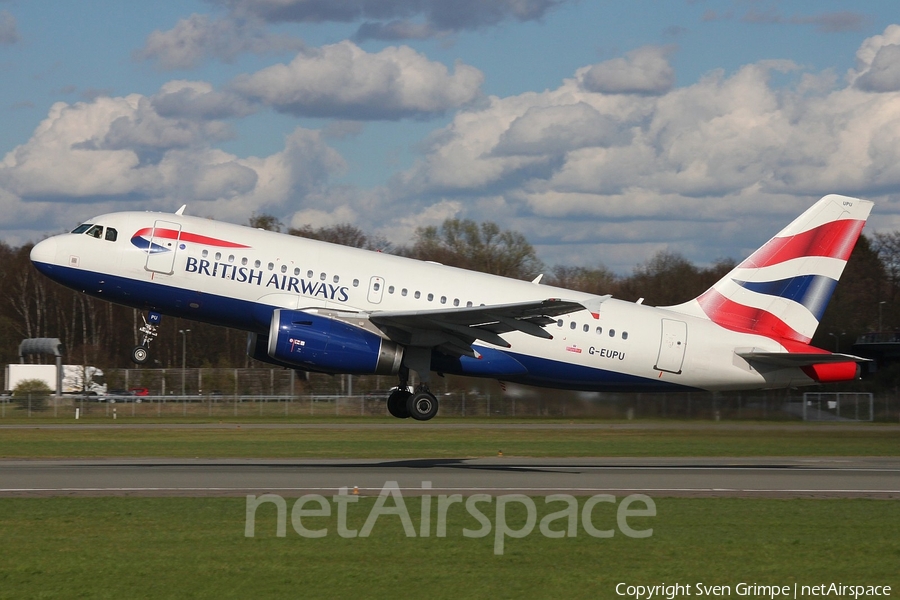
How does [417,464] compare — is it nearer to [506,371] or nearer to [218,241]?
[506,371]

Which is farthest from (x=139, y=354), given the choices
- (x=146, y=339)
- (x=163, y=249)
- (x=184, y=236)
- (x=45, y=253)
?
(x=45, y=253)

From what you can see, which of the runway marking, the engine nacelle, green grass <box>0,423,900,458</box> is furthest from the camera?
green grass <box>0,423,900,458</box>

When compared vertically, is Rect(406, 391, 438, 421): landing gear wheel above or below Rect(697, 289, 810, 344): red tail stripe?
below

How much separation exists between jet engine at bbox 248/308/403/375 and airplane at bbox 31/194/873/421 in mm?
36

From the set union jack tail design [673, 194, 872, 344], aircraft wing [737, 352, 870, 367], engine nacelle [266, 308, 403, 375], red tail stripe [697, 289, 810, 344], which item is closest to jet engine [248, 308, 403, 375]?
engine nacelle [266, 308, 403, 375]

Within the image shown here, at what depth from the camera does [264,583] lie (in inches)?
539

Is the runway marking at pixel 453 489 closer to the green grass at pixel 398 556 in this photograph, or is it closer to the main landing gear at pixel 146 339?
the green grass at pixel 398 556

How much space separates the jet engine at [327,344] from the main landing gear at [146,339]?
3.18m

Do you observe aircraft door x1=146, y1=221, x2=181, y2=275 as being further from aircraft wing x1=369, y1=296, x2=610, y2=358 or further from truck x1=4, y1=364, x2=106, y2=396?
truck x1=4, y1=364, x2=106, y2=396

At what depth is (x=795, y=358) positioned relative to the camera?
29.7m

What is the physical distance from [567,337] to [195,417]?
1457 inches

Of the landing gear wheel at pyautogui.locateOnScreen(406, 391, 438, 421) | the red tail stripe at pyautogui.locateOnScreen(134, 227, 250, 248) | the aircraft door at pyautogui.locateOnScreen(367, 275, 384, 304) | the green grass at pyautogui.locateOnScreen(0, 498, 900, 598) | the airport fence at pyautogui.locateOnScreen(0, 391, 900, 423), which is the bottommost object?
the green grass at pyautogui.locateOnScreen(0, 498, 900, 598)

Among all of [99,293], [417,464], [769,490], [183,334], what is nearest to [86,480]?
[99,293]

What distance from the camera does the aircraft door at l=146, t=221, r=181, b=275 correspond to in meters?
27.4
